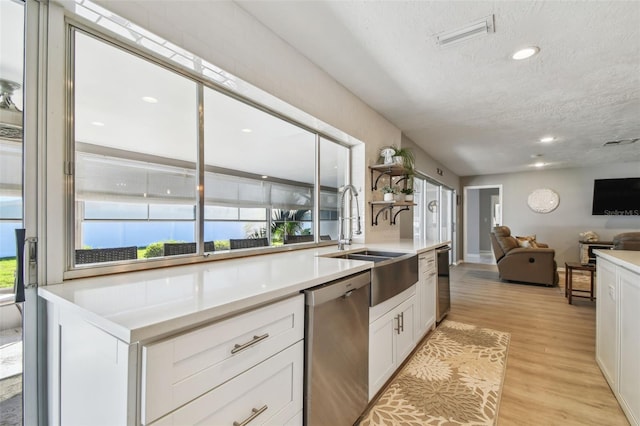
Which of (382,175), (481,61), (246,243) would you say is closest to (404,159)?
(382,175)

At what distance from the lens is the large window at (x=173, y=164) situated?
1.58 metres

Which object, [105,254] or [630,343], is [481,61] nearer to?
[630,343]

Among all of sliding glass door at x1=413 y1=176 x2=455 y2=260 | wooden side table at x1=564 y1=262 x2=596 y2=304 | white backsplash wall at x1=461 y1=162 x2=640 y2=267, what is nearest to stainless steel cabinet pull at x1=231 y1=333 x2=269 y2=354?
sliding glass door at x1=413 y1=176 x2=455 y2=260

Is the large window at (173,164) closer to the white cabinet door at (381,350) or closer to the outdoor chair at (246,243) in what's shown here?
the outdoor chair at (246,243)

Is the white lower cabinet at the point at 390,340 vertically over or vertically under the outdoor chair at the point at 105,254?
under

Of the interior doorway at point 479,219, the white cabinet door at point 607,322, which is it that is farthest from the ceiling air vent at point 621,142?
the white cabinet door at point 607,322

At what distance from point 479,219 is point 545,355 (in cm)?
890

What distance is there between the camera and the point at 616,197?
258 inches

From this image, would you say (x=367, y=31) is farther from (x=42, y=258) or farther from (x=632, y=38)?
(x=42, y=258)

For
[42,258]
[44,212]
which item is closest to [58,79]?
[44,212]

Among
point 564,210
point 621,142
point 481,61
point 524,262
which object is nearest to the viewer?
point 481,61

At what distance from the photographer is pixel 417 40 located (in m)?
2.07

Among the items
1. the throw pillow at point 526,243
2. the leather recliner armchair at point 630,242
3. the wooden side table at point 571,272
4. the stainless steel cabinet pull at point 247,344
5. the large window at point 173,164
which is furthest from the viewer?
the throw pillow at point 526,243

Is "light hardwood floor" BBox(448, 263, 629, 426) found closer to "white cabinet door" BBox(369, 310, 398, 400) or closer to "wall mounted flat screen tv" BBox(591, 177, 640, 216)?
"white cabinet door" BBox(369, 310, 398, 400)
